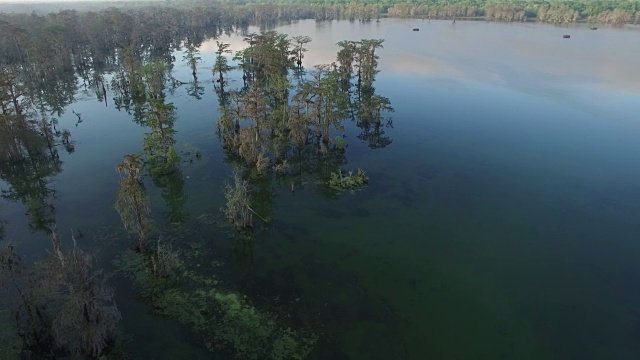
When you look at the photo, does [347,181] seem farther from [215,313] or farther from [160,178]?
[215,313]

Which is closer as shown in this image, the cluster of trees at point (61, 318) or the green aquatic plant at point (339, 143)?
the cluster of trees at point (61, 318)

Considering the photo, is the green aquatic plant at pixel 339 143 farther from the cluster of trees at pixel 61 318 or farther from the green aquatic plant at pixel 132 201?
the cluster of trees at pixel 61 318

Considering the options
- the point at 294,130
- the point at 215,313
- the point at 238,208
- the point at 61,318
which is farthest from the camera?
the point at 294,130

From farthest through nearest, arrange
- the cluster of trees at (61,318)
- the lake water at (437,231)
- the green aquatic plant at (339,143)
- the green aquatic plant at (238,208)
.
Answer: the green aquatic plant at (339,143)
the green aquatic plant at (238,208)
the lake water at (437,231)
the cluster of trees at (61,318)

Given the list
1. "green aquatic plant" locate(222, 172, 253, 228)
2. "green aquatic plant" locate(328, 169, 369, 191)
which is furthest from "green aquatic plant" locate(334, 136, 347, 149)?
"green aquatic plant" locate(222, 172, 253, 228)

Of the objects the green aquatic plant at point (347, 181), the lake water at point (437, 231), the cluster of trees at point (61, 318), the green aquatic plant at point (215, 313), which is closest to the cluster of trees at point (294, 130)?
the green aquatic plant at point (347, 181)

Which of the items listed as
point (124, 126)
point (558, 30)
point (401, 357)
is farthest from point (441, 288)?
point (558, 30)

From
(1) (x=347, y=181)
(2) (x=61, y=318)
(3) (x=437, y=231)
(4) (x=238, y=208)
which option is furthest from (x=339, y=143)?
(2) (x=61, y=318)

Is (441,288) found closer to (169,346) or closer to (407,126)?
(169,346)

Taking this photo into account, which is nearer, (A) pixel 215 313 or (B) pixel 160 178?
(A) pixel 215 313

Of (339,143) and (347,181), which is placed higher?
(339,143)
